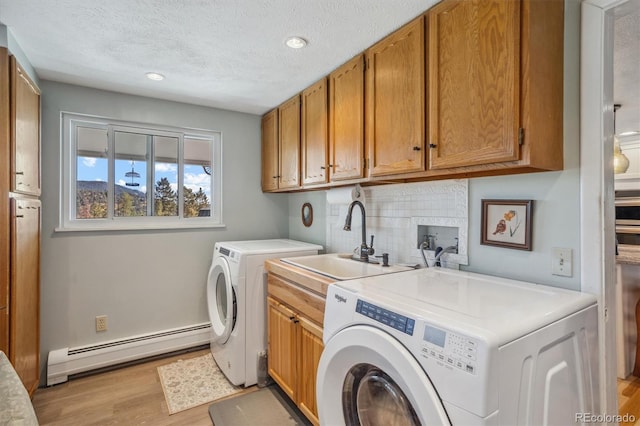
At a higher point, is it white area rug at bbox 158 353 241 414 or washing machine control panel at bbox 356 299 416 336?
washing machine control panel at bbox 356 299 416 336

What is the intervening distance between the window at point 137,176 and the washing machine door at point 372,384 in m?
2.10

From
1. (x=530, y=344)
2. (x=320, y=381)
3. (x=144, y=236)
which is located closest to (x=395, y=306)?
(x=530, y=344)

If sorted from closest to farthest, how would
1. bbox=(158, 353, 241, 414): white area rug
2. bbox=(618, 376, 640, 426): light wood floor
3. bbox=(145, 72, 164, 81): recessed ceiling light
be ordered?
bbox=(618, 376, 640, 426): light wood floor
bbox=(158, 353, 241, 414): white area rug
bbox=(145, 72, 164, 81): recessed ceiling light

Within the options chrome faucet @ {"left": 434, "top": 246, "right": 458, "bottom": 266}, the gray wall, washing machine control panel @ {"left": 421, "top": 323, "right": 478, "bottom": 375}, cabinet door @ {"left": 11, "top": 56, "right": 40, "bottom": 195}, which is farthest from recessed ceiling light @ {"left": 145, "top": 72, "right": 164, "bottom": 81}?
washing machine control panel @ {"left": 421, "top": 323, "right": 478, "bottom": 375}

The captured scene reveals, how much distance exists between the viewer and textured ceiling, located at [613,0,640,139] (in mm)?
1431

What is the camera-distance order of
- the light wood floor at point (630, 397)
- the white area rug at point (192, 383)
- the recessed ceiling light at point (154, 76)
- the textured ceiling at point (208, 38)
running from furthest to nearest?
1. the recessed ceiling light at point (154, 76)
2. the white area rug at point (192, 383)
3. the light wood floor at point (630, 397)
4. the textured ceiling at point (208, 38)

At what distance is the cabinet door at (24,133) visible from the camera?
1.75m

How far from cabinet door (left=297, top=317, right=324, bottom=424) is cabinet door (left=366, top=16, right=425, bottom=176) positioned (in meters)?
0.95

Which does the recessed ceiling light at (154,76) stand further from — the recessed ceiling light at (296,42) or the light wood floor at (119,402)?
the light wood floor at (119,402)

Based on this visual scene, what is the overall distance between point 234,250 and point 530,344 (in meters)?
1.95

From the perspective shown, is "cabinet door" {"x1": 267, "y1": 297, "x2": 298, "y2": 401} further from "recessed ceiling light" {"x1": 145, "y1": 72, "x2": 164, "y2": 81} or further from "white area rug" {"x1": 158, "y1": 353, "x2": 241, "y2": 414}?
"recessed ceiling light" {"x1": 145, "y1": 72, "x2": 164, "y2": 81}

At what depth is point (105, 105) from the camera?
8.53ft

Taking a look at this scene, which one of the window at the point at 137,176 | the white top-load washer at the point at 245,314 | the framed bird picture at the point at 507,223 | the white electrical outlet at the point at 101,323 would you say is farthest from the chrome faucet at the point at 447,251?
the white electrical outlet at the point at 101,323

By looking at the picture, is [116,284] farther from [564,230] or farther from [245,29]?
[564,230]
